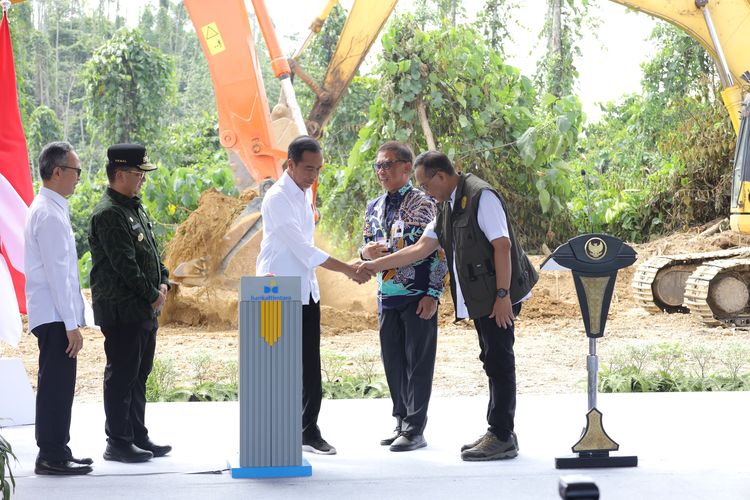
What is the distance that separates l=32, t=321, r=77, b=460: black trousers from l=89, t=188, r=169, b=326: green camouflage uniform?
0.26 m

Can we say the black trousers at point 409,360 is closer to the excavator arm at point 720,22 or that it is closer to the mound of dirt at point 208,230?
the mound of dirt at point 208,230

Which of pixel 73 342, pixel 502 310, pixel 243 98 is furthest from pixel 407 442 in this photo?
pixel 243 98

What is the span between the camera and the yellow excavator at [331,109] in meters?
11.0

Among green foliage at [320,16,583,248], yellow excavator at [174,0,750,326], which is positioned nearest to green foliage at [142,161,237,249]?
green foliage at [320,16,583,248]

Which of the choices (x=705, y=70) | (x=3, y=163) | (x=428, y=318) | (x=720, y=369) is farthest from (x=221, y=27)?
(x=705, y=70)

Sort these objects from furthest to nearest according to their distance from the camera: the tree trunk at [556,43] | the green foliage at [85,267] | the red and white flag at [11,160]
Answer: the tree trunk at [556,43] < the green foliage at [85,267] < the red and white flag at [11,160]

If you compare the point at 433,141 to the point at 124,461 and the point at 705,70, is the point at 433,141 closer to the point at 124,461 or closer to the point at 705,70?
the point at 705,70

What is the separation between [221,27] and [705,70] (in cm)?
1593

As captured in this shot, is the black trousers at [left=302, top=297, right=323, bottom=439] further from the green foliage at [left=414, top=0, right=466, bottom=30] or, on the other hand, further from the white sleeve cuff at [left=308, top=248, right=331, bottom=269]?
the green foliage at [left=414, top=0, right=466, bottom=30]

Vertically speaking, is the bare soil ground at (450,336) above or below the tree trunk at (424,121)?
below

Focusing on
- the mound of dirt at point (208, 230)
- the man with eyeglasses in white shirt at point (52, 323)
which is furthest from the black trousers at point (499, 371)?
the mound of dirt at point (208, 230)

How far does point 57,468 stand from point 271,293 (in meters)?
1.16

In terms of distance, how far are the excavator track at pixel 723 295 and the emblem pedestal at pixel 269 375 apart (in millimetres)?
8641

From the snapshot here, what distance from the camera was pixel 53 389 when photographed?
4.75 metres
